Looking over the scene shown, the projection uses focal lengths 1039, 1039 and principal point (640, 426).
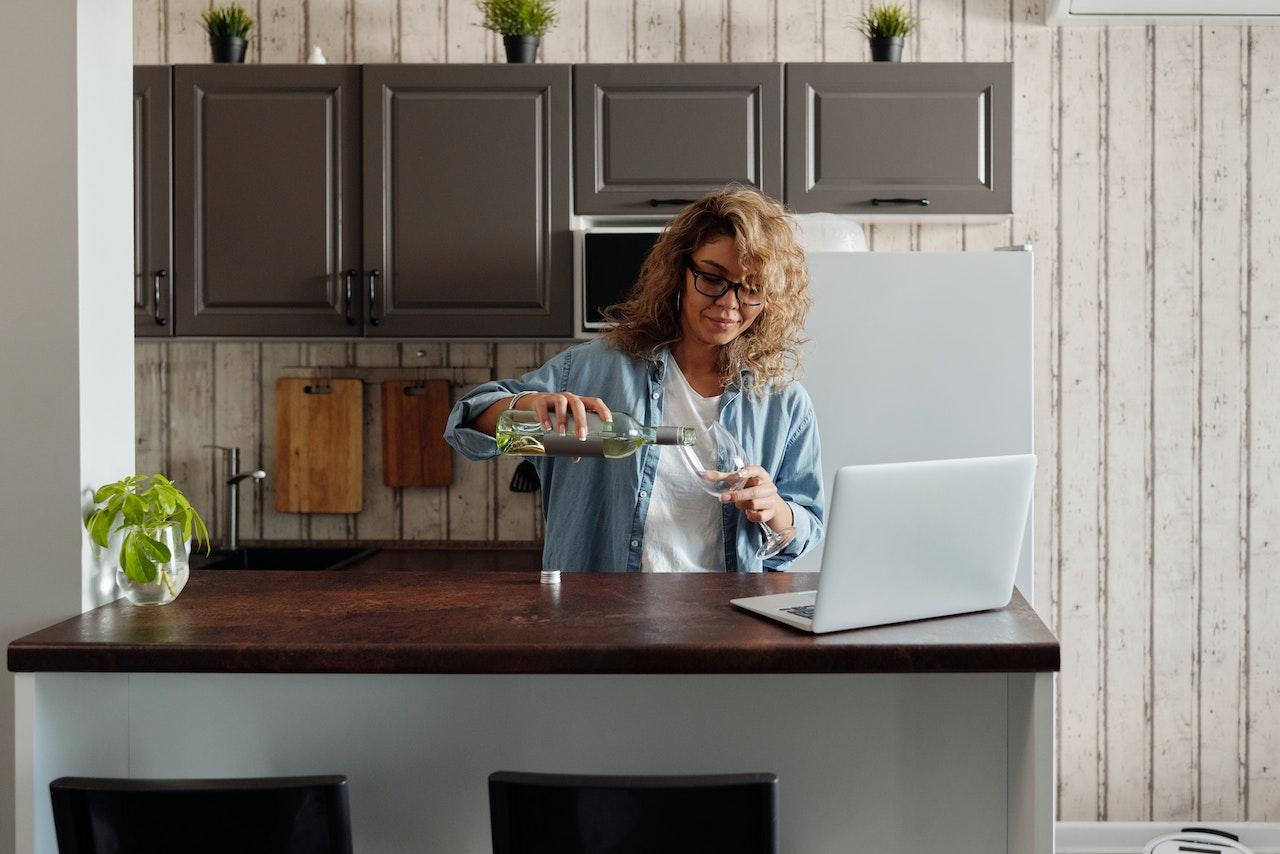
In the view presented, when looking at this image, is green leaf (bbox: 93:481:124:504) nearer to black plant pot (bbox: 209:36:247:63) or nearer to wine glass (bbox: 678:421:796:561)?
wine glass (bbox: 678:421:796:561)

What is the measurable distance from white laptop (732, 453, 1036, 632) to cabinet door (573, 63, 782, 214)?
157 cm

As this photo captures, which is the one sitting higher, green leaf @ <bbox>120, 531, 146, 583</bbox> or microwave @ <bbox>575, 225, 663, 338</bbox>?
microwave @ <bbox>575, 225, 663, 338</bbox>

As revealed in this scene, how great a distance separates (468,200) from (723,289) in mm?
1195

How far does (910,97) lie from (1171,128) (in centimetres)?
90

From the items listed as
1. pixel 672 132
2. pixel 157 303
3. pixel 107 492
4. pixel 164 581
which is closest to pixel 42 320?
pixel 107 492

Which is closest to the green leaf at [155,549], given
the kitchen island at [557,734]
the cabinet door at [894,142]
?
the kitchen island at [557,734]

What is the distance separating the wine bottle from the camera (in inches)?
53.4

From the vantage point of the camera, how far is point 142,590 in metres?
1.35

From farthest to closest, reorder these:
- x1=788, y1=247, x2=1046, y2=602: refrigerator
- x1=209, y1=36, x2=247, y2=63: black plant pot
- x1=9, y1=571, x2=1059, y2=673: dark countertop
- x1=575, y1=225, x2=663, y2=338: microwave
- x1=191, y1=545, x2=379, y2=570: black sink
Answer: x1=191, y1=545, x2=379, y2=570: black sink → x1=209, y1=36, x2=247, y2=63: black plant pot → x1=575, y1=225, x2=663, y2=338: microwave → x1=788, y1=247, x2=1046, y2=602: refrigerator → x1=9, y1=571, x2=1059, y2=673: dark countertop

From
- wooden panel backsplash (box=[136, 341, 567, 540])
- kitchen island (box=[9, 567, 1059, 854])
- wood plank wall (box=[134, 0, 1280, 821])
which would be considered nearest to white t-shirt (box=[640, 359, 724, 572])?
kitchen island (box=[9, 567, 1059, 854])

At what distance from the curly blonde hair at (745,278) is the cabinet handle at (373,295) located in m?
1.06

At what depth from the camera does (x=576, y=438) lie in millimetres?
1368

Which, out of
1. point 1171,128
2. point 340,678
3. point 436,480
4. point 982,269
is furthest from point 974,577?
point 1171,128

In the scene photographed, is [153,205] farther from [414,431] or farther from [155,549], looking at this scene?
[155,549]
